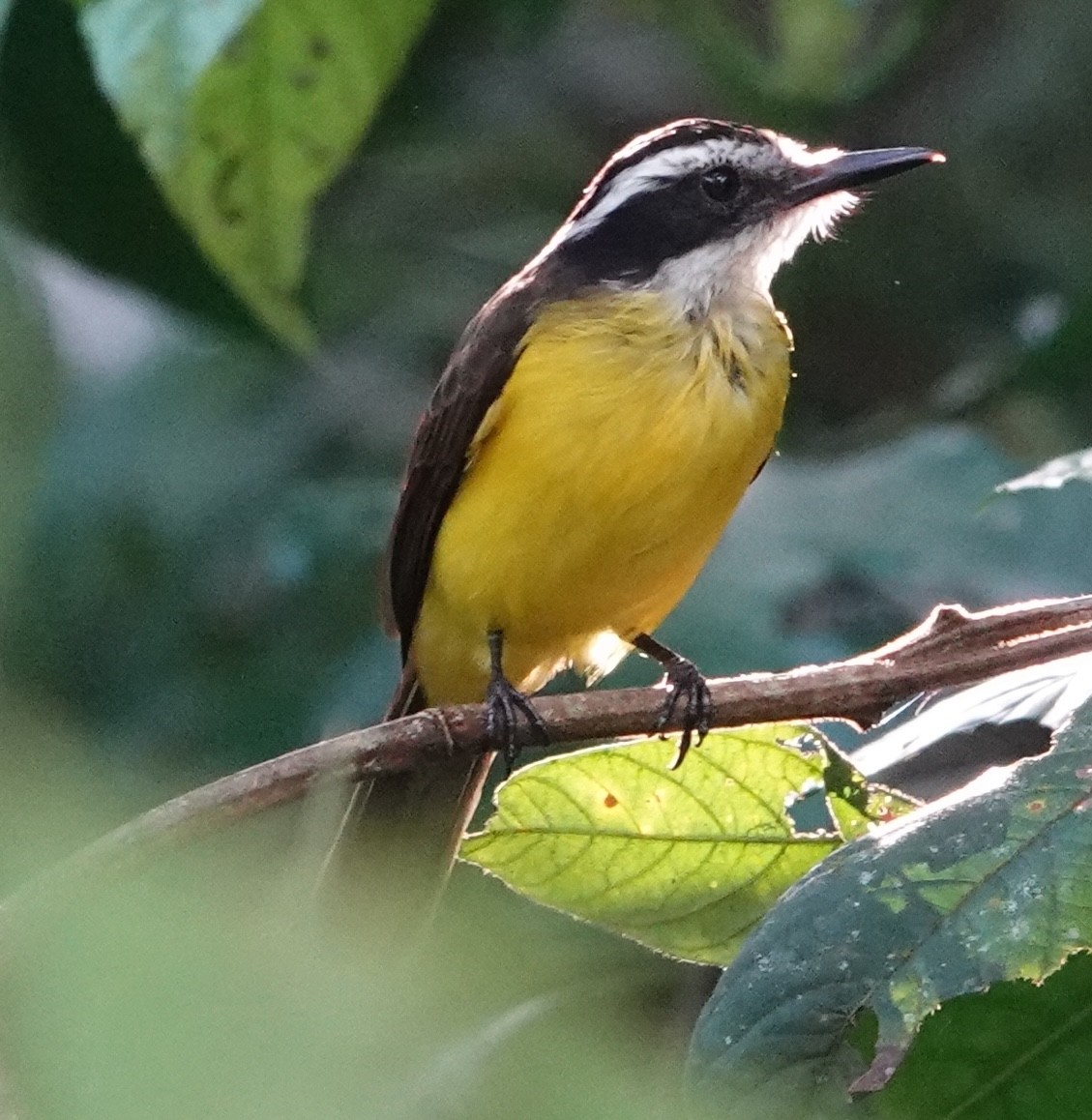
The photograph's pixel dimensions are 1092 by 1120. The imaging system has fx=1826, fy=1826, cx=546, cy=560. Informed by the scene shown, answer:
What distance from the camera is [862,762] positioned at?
1.79 meters

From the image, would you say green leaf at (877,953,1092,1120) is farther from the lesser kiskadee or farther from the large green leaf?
the lesser kiskadee

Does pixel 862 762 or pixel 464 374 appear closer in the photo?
pixel 862 762

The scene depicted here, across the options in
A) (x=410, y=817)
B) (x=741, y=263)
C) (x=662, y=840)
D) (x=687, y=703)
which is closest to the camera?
(x=662, y=840)

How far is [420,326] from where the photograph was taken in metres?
4.14

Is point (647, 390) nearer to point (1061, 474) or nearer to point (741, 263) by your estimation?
point (741, 263)

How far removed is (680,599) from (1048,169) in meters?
1.52

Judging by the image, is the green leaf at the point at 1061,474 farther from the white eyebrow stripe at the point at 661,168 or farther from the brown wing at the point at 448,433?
the white eyebrow stripe at the point at 661,168

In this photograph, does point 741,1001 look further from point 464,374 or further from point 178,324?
point 178,324

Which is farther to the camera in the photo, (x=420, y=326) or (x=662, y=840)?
(x=420, y=326)

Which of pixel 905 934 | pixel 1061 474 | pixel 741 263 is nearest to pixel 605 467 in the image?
pixel 741 263

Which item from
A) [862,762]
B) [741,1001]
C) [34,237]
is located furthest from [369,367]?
[741,1001]

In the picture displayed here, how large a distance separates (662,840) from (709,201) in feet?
4.89

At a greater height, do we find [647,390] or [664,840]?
[647,390]

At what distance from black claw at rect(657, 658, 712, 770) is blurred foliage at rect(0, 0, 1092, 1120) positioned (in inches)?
8.0
